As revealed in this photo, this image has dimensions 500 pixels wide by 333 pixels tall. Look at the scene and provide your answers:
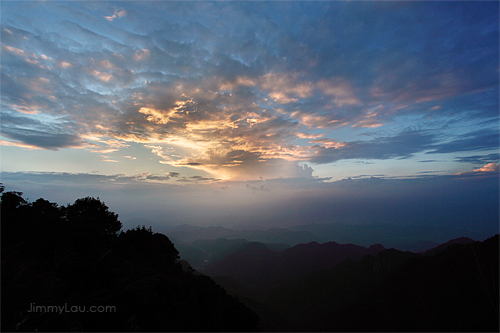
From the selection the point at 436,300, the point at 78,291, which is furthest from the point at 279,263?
the point at 78,291

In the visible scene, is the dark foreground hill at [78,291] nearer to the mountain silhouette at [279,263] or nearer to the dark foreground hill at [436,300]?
the dark foreground hill at [436,300]

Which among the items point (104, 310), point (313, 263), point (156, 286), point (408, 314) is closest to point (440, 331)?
point (408, 314)

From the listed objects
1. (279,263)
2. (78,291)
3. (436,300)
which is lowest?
(279,263)

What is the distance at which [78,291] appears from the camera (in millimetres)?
10539

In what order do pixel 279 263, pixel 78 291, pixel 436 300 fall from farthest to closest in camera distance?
pixel 279 263, pixel 436 300, pixel 78 291

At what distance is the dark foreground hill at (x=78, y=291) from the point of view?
7.82 meters

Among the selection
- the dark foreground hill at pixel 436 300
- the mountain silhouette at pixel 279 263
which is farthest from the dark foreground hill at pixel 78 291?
the mountain silhouette at pixel 279 263

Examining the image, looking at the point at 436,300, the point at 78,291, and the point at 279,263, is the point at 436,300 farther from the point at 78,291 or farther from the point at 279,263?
the point at 279,263

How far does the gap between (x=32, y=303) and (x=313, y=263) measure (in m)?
139

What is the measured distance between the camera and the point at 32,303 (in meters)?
7.73

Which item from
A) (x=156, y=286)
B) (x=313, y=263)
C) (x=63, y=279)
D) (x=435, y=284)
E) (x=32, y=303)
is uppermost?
(x=32, y=303)

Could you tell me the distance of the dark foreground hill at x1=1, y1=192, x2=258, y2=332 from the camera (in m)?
7.82

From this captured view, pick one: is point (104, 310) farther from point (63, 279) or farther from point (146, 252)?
point (146, 252)

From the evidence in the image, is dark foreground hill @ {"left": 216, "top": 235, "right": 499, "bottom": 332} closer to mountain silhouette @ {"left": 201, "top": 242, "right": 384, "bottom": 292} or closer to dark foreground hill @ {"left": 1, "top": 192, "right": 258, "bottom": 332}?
dark foreground hill @ {"left": 1, "top": 192, "right": 258, "bottom": 332}
